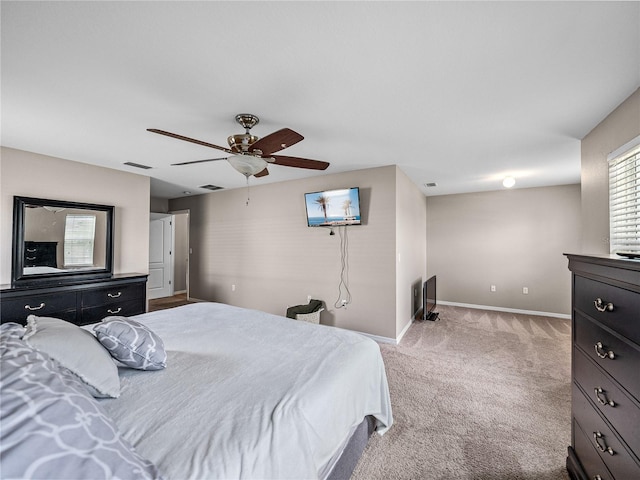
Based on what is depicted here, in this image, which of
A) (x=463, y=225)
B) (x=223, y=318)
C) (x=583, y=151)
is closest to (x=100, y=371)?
(x=223, y=318)

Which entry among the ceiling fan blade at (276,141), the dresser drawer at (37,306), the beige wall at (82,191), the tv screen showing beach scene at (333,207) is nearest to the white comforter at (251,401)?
the ceiling fan blade at (276,141)

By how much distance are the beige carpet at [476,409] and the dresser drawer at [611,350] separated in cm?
88

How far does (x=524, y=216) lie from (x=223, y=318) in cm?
550

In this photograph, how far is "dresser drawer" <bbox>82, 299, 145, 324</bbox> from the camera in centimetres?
312

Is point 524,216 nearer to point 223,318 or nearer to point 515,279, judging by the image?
point 515,279

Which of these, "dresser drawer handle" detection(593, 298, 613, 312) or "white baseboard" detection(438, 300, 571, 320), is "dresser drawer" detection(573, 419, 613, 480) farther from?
"white baseboard" detection(438, 300, 571, 320)

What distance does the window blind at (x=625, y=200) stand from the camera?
180 centimetres

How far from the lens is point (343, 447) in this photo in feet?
4.64

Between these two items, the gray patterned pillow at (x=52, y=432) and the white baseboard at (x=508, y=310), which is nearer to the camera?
the gray patterned pillow at (x=52, y=432)

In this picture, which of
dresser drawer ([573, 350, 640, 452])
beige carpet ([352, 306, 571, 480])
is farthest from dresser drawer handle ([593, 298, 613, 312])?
beige carpet ([352, 306, 571, 480])

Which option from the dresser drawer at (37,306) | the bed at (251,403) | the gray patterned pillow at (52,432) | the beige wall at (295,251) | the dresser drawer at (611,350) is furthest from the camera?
the beige wall at (295,251)

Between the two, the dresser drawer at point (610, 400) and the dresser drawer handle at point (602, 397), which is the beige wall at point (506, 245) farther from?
the dresser drawer handle at point (602, 397)

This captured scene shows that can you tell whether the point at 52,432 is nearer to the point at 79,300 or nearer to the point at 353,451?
the point at 353,451

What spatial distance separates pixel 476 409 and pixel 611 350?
1361 millimetres
